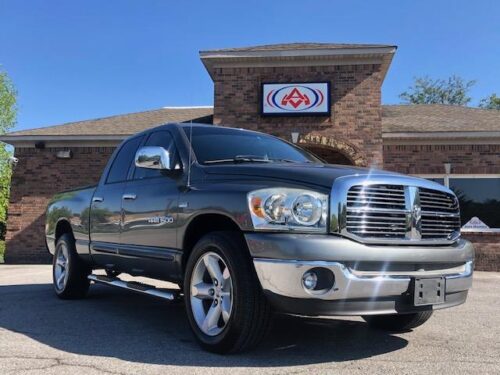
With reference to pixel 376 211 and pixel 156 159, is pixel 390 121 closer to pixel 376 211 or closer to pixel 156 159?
pixel 156 159

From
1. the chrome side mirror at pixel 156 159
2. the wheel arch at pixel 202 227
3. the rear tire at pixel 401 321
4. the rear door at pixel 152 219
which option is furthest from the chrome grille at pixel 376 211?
the chrome side mirror at pixel 156 159

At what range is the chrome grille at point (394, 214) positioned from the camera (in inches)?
140

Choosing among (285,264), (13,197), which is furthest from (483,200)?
(13,197)

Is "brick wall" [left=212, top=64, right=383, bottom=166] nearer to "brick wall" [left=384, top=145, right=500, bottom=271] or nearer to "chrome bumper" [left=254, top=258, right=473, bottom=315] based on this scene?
"brick wall" [left=384, top=145, right=500, bottom=271]

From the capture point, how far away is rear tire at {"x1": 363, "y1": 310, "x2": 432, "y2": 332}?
4.74 m

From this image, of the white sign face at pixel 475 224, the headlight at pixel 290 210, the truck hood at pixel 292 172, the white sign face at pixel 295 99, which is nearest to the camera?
the headlight at pixel 290 210

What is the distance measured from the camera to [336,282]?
3359mm

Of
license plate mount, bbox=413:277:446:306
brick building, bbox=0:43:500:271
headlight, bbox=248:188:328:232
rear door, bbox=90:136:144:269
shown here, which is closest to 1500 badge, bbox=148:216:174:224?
rear door, bbox=90:136:144:269

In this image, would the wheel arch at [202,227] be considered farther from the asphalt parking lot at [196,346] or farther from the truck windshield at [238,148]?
the asphalt parking lot at [196,346]

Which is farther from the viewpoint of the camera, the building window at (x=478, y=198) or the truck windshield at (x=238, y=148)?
the building window at (x=478, y=198)

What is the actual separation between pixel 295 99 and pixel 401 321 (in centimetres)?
952

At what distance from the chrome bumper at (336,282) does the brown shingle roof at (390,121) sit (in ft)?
36.6

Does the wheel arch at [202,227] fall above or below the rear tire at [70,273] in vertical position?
above

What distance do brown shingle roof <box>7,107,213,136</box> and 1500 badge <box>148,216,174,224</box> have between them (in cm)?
1064
